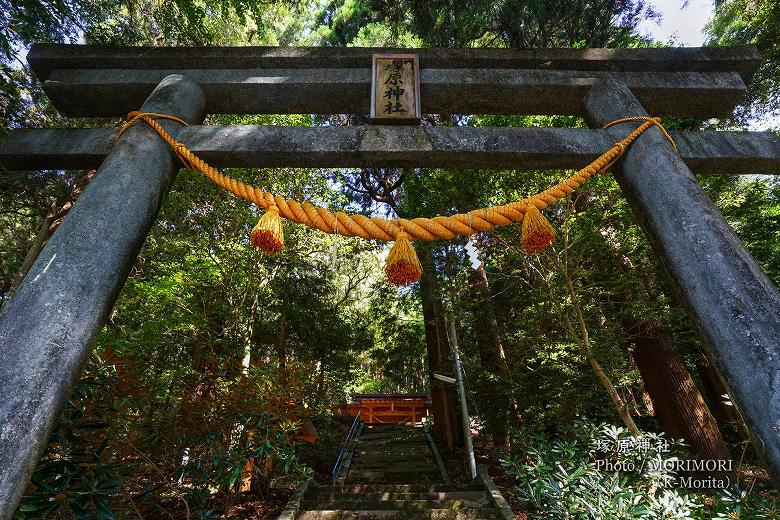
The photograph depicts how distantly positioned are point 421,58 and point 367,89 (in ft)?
1.75

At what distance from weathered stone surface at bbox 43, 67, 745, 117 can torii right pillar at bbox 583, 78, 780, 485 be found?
2.50 feet

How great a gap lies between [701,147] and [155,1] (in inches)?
317

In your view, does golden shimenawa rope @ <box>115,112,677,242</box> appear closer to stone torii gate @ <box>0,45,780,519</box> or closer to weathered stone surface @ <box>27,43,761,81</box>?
stone torii gate @ <box>0,45,780,519</box>

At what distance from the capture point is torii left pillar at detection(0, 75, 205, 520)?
1.52 meters

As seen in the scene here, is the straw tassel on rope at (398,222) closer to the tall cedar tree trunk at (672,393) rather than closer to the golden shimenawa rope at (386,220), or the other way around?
the golden shimenawa rope at (386,220)

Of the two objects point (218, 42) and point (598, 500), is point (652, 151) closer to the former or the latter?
point (598, 500)

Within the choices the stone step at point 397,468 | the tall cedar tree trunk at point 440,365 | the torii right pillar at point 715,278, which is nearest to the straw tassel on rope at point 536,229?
the torii right pillar at point 715,278

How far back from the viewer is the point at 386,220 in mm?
2377

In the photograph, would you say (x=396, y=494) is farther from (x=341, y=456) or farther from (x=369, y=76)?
(x=369, y=76)

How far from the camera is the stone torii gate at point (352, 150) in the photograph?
167 centimetres

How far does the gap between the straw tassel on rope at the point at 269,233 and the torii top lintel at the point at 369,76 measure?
4.55ft

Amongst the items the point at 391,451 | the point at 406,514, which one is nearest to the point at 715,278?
the point at 406,514

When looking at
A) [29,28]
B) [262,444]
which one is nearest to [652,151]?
[262,444]

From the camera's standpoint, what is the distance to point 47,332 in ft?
5.53
